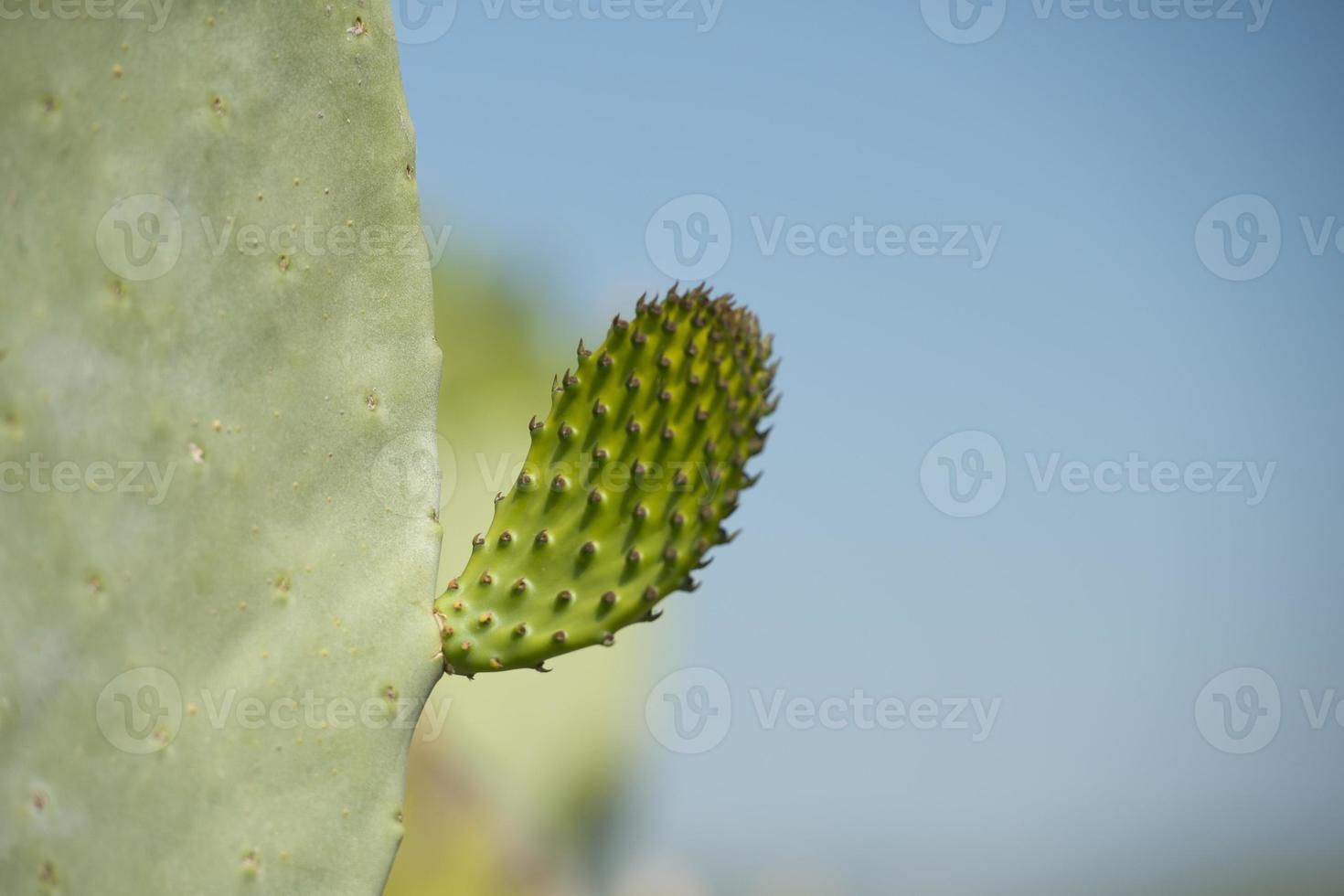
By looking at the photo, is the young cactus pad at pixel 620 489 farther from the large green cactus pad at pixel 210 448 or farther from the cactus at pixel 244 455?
the large green cactus pad at pixel 210 448

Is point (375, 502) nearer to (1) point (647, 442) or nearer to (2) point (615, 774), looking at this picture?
(1) point (647, 442)

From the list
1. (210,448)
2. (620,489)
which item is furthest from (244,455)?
(620,489)

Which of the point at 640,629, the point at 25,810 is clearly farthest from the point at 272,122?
the point at 640,629

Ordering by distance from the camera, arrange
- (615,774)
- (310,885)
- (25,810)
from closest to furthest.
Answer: (25,810)
(310,885)
(615,774)

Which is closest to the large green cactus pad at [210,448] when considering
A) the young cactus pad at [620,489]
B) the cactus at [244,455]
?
the cactus at [244,455]

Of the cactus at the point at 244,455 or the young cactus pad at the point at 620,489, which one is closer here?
the cactus at the point at 244,455
